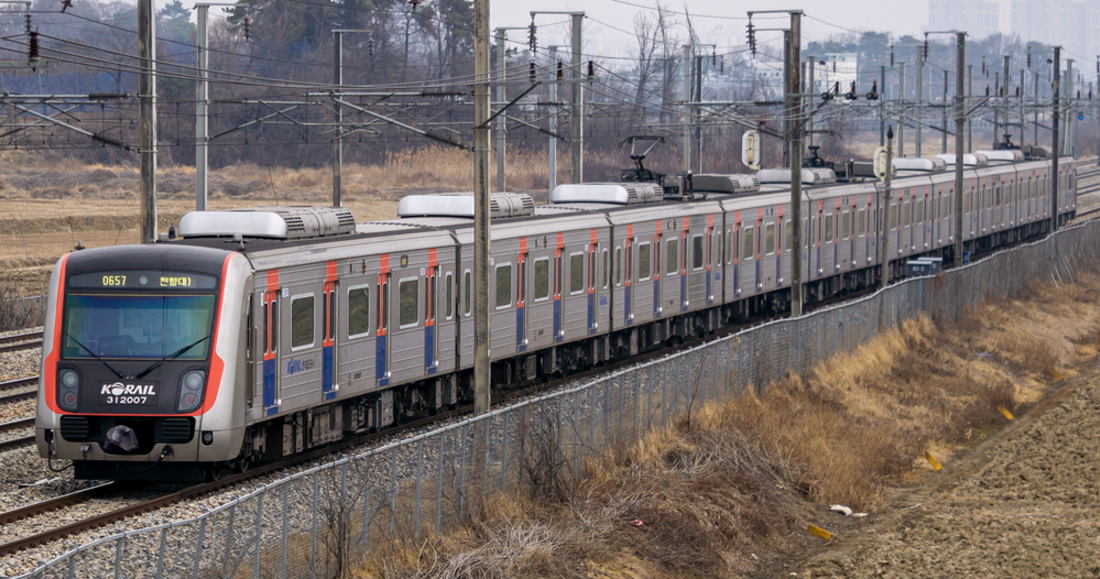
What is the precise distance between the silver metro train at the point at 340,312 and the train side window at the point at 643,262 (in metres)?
0.06

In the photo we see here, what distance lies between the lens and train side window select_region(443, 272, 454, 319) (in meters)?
21.2

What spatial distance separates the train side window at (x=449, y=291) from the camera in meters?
21.2

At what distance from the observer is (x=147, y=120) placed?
23.2 meters

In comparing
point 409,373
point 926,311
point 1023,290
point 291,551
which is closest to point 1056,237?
point 1023,290

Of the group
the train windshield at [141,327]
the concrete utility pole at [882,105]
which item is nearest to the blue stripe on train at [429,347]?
the train windshield at [141,327]

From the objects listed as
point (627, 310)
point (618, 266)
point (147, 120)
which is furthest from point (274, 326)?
point (627, 310)

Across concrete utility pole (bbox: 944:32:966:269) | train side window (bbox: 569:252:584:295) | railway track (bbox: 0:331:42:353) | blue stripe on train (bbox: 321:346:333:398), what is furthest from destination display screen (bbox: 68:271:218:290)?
A: concrete utility pole (bbox: 944:32:966:269)

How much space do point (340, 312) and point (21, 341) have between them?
1160 centimetres

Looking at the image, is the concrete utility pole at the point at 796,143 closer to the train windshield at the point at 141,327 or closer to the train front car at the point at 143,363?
the train front car at the point at 143,363

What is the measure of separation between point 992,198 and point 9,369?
39609 millimetres

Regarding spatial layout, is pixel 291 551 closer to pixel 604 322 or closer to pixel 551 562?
pixel 551 562

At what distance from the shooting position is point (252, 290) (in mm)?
16219

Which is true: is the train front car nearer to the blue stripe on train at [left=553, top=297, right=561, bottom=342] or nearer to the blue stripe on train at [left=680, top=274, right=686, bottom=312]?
the blue stripe on train at [left=553, top=297, right=561, bottom=342]

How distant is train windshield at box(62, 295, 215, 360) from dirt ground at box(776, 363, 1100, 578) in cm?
715
